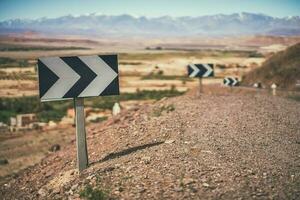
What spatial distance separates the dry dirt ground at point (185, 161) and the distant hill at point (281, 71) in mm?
31903

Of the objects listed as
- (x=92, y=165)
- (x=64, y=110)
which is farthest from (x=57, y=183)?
(x=64, y=110)

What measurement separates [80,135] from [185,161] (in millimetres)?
1714

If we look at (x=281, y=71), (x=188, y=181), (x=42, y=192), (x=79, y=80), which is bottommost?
(x=281, y=71)

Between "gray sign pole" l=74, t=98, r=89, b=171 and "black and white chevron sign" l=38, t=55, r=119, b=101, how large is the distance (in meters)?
0.18

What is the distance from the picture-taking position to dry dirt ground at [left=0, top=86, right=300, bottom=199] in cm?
645

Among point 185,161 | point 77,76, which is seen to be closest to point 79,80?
point 77,76

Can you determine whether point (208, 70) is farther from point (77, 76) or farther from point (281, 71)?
point (281, 71)

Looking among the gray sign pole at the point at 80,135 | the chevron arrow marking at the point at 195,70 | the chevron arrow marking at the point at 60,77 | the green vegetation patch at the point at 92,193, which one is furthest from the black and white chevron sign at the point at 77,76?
the chevron arrow marking at the point at 195,70

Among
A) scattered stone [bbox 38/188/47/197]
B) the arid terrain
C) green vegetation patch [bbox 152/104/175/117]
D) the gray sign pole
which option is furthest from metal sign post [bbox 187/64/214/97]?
scattered stone [bbox 38/188/47/197]

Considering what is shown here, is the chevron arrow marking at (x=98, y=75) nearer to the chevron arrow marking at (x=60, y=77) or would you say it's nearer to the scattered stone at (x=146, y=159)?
the chevron arrow marking at (x=60, y=77)

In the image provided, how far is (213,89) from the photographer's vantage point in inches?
1481

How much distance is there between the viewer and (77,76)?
312 inches

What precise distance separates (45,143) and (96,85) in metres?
15.5

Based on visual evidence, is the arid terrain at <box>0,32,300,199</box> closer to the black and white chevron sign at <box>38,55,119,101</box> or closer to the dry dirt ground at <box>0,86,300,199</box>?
the dry dirt ground at <box>0,86,300,199</box>
